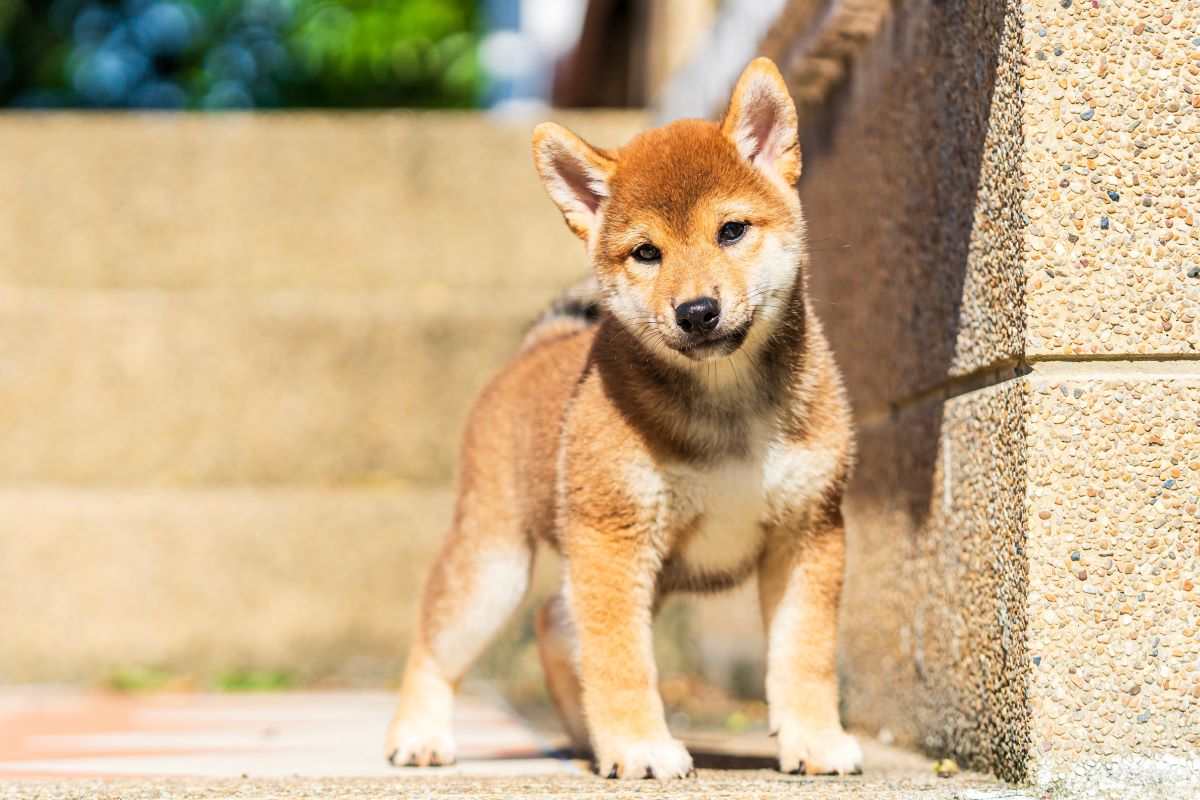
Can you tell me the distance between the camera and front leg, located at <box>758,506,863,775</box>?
9.98ft

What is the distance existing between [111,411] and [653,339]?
12.2 feet

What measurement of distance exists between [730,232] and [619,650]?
3.10ft

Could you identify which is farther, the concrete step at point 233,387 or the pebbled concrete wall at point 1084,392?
the concrete step at point 233,387

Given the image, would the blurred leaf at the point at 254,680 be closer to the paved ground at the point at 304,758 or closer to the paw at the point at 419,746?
the paved ground at the point at 304,758

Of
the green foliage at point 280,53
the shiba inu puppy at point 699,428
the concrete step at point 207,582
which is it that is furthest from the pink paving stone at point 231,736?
the green foliage at point 280,53

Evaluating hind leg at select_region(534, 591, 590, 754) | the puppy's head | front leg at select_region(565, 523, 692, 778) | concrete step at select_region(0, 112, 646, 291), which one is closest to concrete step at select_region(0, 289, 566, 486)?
concrete step at select_region(0, 112, 646, 291)

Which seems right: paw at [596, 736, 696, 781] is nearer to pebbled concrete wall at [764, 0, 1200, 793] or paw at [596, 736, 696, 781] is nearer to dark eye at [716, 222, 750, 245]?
pebbled concrete wall at [764, 0, 1200, 793]

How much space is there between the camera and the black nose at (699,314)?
9.67ft

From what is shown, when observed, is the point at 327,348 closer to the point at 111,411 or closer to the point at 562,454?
the point at 111,411

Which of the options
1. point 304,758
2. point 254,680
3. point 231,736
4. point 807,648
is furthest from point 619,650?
point 254,680

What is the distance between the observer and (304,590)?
19.3ft

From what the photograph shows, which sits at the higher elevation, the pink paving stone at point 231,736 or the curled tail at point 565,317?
the curled tail at point 565,317

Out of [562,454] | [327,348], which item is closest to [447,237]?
[327,348]

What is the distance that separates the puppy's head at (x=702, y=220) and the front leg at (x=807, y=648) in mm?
482
